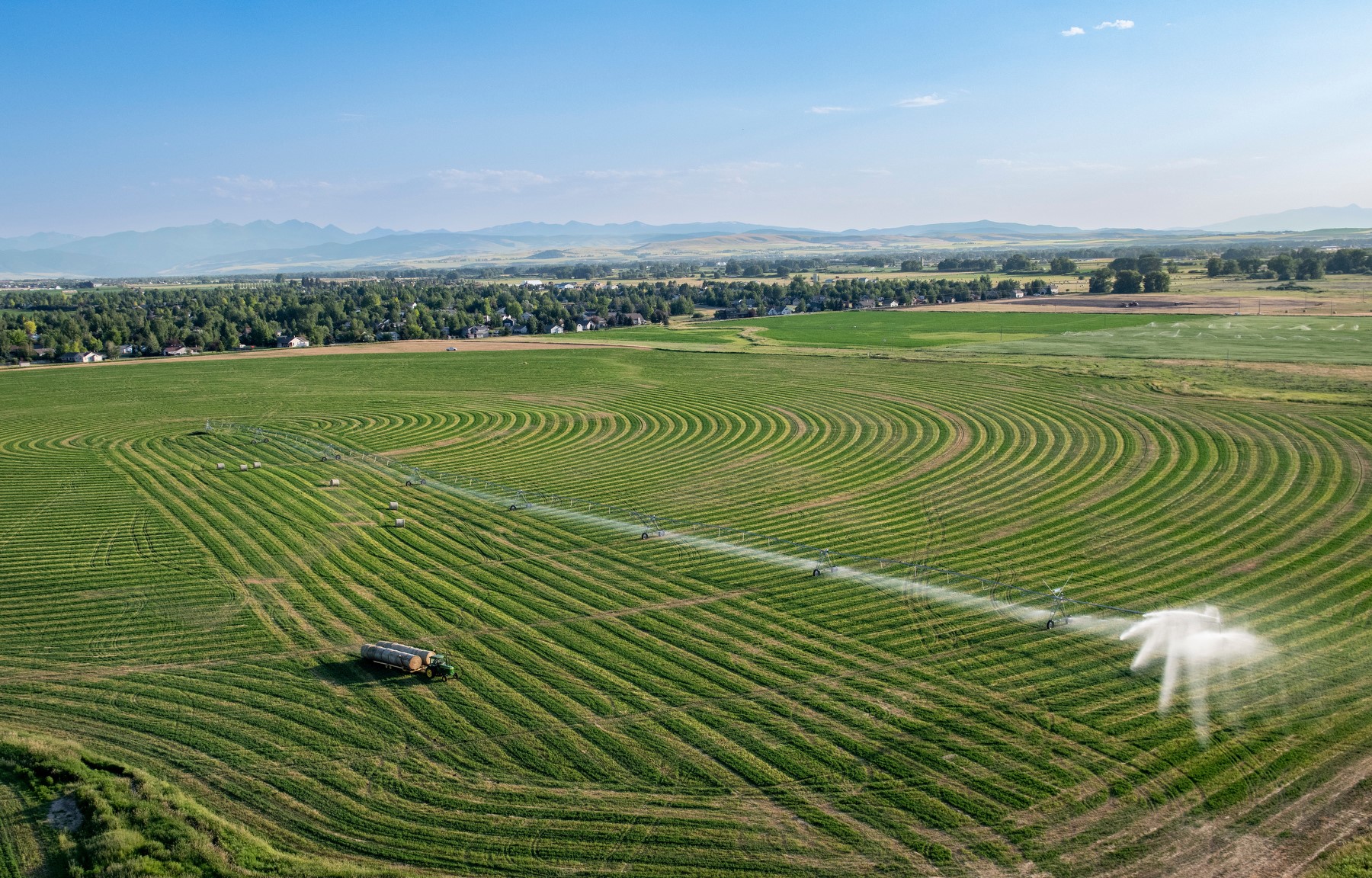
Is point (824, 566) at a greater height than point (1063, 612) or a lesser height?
greater

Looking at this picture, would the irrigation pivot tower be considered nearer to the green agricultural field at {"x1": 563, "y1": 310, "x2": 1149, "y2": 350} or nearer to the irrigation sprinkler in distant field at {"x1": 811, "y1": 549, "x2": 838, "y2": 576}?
the irrigation sprinkler in distant field at {"x1": 811, "y1": 549, "x2": 838, "y2": 576}

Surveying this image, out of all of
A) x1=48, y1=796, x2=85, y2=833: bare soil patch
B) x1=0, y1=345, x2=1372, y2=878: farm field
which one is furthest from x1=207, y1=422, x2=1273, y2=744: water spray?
x1=48, y1=796, x2=85, y2=833: bare soil patch

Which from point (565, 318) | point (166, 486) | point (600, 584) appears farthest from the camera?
point (565, 318)

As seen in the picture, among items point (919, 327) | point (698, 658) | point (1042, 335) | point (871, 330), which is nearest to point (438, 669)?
point (698, 658)

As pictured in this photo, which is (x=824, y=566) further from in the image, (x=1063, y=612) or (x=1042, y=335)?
(x=1042, y=335)

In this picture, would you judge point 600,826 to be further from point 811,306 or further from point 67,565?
point 811,306

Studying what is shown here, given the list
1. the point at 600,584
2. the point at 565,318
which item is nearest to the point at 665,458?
the point at 600,584

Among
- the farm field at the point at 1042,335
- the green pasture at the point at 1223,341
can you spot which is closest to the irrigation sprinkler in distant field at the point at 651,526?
the farm field at the point at 1042,335
